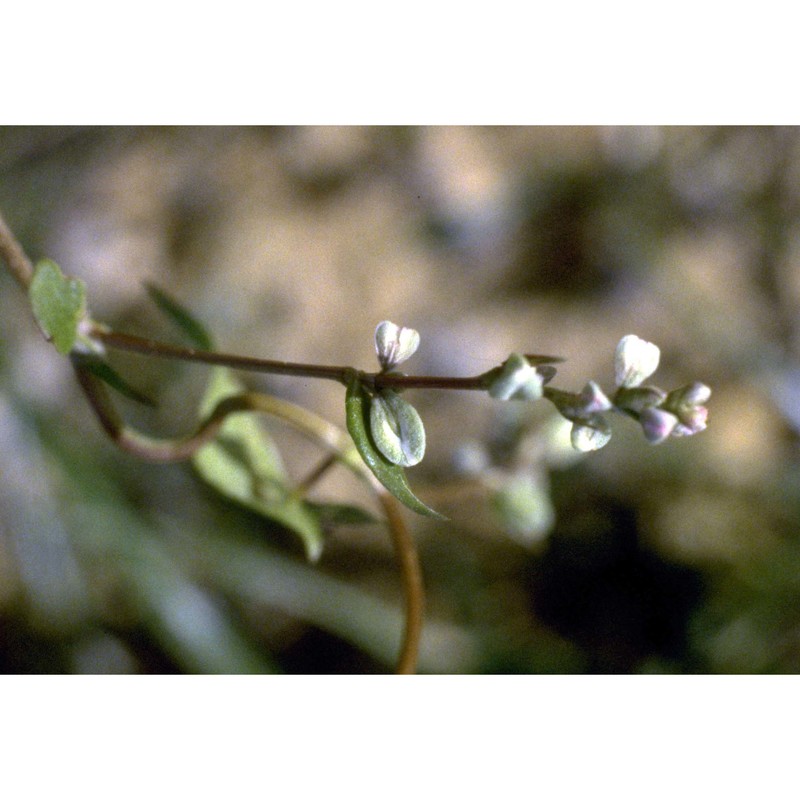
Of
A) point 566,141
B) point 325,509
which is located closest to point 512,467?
point 325,509

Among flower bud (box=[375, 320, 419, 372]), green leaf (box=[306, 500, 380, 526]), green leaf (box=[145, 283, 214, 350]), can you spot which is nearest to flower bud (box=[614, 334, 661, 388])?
flower bud (box=[375, 320, 419, 372])

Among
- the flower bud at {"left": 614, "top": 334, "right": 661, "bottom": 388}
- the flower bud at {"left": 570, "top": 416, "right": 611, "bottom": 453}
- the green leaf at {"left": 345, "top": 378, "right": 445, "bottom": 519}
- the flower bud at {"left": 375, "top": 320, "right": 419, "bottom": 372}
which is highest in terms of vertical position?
the flower bud at {"left": 614, "top": 334, "right": 661, "bottom": 388}

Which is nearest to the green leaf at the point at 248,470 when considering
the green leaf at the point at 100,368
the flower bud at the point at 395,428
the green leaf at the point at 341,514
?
the green leaf at the point at 341,514

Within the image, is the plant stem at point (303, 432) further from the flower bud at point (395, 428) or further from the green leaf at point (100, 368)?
A: the flower bud at point (395, 428)

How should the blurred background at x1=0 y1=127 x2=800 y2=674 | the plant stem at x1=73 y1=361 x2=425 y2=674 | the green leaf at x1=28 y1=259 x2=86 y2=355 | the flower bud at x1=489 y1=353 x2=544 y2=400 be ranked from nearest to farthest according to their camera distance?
the flower bud at x1=489 y1=353 x2=544 y2=400 < the green leaf at x1=28 y1=259 x2=86 y2=355 < the plant stem at x1=73 y1=361 x2=425 y2=674 < the blurred background at x1=0 y1=127 x2=800 y2=674

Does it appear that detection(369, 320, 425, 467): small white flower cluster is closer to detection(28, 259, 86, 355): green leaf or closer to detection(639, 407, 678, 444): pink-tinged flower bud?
detection(639, 407, 678, 444): pink-tinged flower bud

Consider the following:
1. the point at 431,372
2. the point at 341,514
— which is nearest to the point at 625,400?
the point at 341,514

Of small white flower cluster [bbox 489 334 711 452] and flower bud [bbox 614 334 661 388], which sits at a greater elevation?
flower bud [bbox 614 334 661 388]
